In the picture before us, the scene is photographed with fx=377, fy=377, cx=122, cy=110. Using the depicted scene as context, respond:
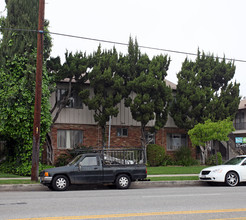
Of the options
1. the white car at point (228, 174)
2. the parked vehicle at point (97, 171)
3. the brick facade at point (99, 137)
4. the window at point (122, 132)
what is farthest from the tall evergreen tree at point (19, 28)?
the window at point (122, 132)

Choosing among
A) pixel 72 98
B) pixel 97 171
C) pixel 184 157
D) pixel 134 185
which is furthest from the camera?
pixel 184 157

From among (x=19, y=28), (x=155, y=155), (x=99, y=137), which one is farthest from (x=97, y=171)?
(x=155, y=155)

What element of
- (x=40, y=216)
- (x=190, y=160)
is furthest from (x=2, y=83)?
(x=190, y=160)

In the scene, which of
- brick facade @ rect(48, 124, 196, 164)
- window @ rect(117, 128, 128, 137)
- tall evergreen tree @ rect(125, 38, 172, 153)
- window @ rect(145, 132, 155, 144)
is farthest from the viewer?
window @ rect(145, 132, 155, 144)

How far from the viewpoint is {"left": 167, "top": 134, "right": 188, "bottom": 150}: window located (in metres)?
34.4

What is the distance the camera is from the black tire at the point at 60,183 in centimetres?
1477

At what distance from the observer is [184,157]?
107 ft

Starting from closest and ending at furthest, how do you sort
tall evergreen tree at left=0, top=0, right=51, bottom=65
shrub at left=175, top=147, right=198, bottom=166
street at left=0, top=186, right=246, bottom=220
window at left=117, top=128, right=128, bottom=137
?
1. street at left=0, top=186, right=246, bottom=220
2. tall evergreen tree at left=0, top=0, right=51, bottom=65
3. window at left=117, top=128, right=128, bottom=137
4. shrub at left=175, top=147, right=198, bottom=166

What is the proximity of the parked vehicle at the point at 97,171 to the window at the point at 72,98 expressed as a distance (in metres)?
13.4

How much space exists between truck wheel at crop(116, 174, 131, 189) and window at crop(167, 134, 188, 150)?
62.1ft

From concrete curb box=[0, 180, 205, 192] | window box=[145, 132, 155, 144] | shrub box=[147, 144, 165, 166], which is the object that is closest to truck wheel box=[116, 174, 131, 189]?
concrete curb box=[0, 180, 205, 192]

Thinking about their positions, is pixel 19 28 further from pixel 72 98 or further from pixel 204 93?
pixel 204 93

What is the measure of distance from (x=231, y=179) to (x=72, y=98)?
1654 cm

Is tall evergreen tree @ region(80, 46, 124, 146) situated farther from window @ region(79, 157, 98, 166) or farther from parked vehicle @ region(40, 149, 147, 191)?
window @ region(79, 157, 98, 166)
